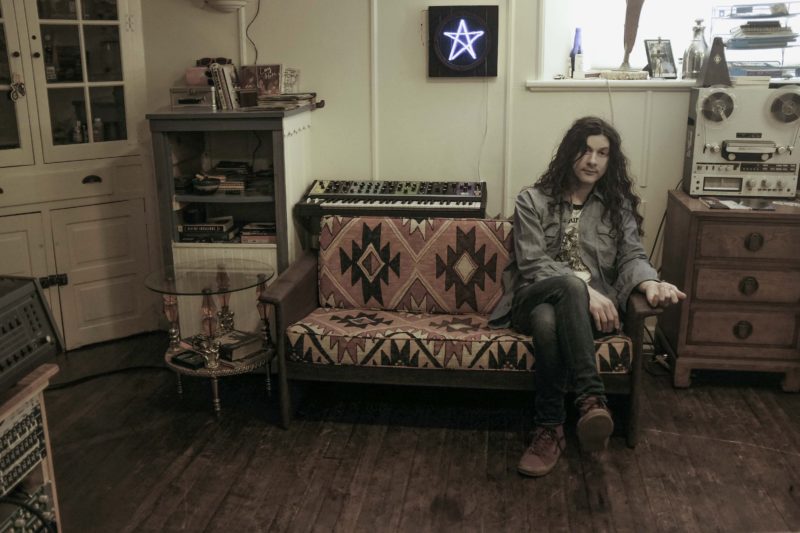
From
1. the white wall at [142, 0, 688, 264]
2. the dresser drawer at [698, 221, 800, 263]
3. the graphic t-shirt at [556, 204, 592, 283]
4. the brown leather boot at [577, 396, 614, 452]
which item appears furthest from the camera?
the white wall at [142, 0, 688, 264]

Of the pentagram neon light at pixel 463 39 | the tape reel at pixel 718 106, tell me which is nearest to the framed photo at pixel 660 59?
the tape reel at pixel 718 106

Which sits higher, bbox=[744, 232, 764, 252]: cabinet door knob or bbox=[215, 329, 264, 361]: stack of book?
bbox=[744, 232, 764, 252]: cabinet door knob

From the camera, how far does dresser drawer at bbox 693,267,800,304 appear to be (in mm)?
3475

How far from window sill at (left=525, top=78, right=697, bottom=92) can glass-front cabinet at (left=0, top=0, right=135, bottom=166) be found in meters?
2.01

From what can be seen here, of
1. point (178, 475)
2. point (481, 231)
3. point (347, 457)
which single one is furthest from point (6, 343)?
point (481, 231)

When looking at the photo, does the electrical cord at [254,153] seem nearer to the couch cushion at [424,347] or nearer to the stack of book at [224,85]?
the stack of book at [224,85]

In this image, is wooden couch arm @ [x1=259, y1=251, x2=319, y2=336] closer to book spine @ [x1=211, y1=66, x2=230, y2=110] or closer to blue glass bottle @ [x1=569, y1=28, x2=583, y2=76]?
book spine @ [x1=211, y1=66, x2=230, y2=110]

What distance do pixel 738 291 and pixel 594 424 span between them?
113 centimetres

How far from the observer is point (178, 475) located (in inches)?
116

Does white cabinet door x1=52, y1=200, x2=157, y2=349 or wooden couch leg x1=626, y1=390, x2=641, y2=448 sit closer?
wooden couch leg x1=626, y1=390, x2=641, y2=448

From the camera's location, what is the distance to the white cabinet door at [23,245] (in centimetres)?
386

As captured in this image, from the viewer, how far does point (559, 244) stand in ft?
10.8

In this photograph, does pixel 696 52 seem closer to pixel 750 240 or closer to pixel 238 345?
pixel 750 240

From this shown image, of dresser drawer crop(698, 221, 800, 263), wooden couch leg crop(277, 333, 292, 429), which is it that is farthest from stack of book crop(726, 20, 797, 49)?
wooden couch leg crop(277, 333, 292, 429)
